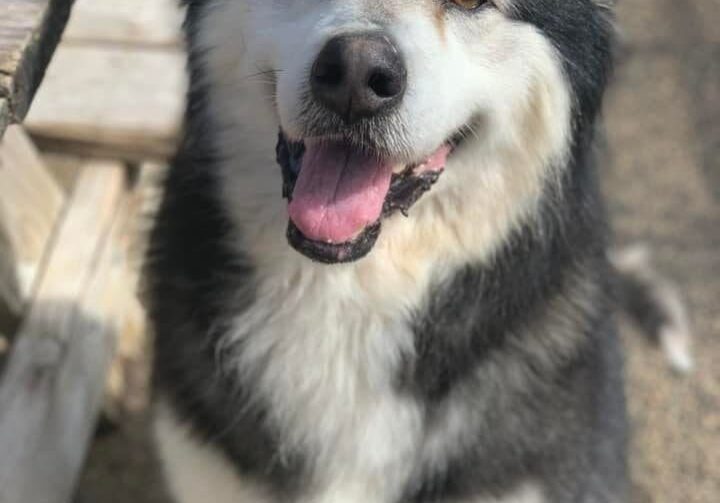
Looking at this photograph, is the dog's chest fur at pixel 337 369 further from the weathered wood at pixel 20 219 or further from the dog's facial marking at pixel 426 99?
the weathered wood at pixel 20 219

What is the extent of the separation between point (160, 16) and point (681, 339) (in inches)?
77.2

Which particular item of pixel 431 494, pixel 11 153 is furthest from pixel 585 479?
pixel 11 153

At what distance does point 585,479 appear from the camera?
89.7 inches

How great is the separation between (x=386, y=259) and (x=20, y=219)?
1.40 meters

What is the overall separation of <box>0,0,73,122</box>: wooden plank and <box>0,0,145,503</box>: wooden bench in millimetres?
667

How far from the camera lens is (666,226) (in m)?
3.75

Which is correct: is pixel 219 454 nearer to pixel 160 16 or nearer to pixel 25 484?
pixel 25 484

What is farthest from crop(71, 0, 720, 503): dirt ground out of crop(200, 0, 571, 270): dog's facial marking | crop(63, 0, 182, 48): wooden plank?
crop(200, 0, 571, 270): dog's facial marking

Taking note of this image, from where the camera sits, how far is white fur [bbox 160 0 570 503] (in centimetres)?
178

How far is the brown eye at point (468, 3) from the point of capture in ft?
6.01

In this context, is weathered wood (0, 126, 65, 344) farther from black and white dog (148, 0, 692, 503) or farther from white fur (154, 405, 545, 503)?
white fur (154, 405, 545, 503)

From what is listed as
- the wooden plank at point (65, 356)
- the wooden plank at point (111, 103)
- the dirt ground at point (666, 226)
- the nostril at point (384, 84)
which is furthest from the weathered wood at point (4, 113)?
the dirt ground at point (666, 226)

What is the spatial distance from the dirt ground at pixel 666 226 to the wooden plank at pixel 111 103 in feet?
2.79

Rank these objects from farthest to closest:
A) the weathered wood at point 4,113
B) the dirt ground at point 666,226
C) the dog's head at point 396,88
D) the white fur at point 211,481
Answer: the dirt ground at point 666,226, the white fur at point 211,481, the dog's head at point 396,88, the weathered wood at point 4,113
